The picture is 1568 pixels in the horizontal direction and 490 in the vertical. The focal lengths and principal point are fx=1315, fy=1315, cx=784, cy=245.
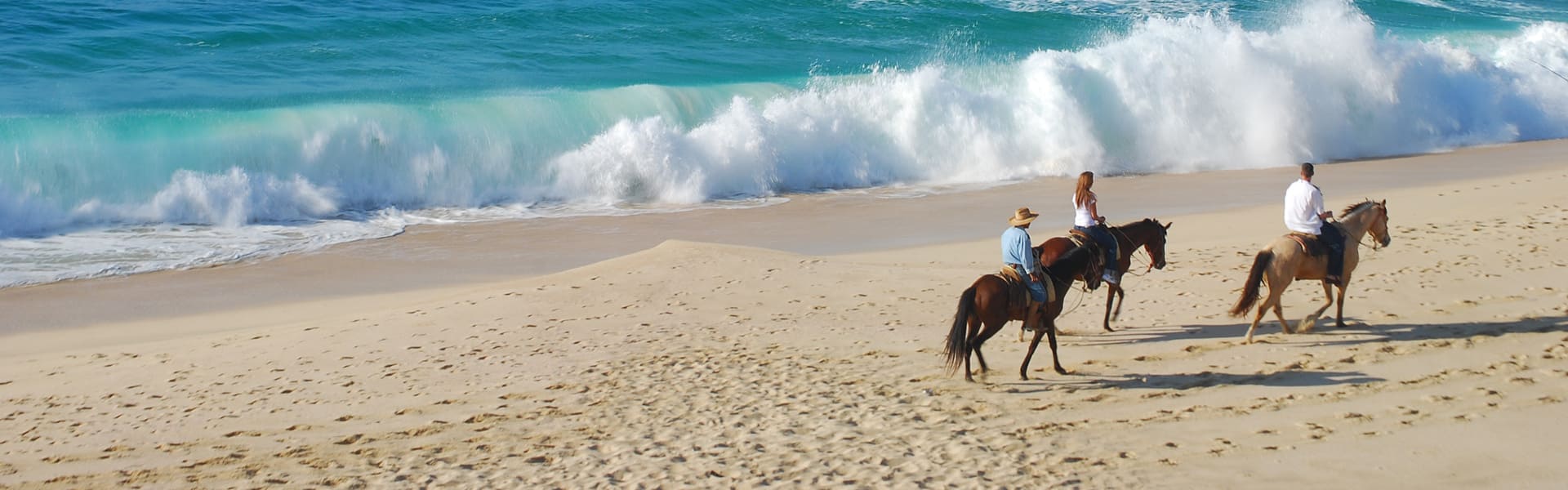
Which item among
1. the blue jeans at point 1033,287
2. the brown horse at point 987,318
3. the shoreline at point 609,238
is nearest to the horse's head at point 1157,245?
the brown horse at point 987,318

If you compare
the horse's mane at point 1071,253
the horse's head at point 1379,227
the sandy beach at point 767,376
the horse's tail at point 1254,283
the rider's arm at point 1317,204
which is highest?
the rider's arm at point 1317,204

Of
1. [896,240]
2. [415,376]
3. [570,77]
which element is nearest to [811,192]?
[896,240]

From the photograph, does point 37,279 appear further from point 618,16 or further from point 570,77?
point 618,16

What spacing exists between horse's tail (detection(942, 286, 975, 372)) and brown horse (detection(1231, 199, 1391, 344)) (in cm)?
238

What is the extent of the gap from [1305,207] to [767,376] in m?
4.22

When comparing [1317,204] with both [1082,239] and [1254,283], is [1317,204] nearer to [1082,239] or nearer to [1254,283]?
[1254,283]

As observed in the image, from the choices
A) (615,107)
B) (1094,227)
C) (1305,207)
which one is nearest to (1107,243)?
(1094,227)

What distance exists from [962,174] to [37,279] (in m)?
12.4

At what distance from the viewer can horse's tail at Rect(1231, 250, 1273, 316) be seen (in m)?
9.34

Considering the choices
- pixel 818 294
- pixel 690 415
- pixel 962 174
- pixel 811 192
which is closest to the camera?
pixel 690 415

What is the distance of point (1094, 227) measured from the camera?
9.75m

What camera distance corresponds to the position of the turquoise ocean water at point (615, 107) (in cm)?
1638

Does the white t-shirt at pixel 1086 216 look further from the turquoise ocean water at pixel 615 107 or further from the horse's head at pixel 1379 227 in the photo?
the turquoise ocean water at pixel 615 107

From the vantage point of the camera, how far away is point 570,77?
22.2 m
